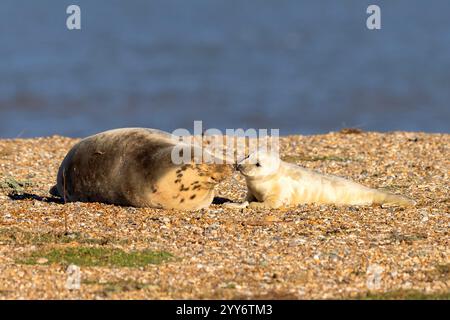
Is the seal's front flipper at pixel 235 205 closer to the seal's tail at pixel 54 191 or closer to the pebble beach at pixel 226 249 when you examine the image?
the pebble beach at pixel 226 249

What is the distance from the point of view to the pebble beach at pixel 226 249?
22.7 feet

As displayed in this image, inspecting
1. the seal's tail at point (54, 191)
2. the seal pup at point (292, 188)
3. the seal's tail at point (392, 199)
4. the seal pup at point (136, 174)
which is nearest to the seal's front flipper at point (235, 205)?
the seal pup at point (292, 188)

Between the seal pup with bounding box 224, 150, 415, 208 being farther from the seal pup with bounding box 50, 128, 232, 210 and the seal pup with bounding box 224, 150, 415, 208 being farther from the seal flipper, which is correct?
the seal flipper

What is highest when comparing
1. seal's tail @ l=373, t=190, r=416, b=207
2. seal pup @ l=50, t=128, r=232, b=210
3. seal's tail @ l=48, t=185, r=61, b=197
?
seal pup @ l=50, t=128, r=232, b=210

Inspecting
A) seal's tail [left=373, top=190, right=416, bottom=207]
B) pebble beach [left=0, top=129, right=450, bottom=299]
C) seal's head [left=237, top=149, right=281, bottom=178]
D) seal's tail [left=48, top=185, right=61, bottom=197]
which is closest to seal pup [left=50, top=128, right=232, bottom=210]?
pebble beach [left=0, top=129, right=450, bottom=299]

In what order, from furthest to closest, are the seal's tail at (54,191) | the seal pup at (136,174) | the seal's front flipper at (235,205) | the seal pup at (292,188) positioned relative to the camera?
the seal's tail at (54,191), the seal pup at (292,188), the seal's front flipper at (235,205), the seal pup at (136,174)

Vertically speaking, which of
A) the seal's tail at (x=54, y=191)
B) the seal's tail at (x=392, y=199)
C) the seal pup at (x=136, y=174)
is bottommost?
the seal's tail at (x=54, y=191)

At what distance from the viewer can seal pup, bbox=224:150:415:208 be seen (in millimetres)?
9797

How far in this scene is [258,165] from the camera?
32.1 ft

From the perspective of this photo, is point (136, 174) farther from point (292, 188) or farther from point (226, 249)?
point (226, 249)

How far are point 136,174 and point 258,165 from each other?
110cm

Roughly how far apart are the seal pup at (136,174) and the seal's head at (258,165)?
345 millimetres
